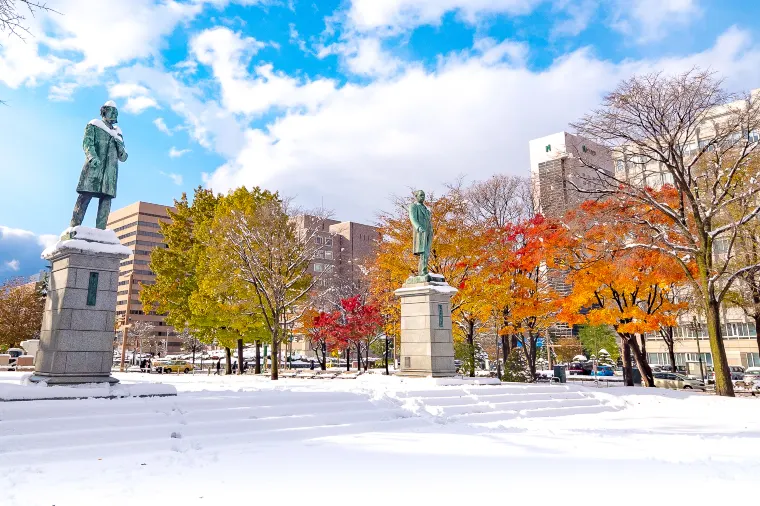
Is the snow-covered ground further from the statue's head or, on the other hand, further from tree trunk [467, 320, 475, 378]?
tree trunk [467, 320, 475, 378]

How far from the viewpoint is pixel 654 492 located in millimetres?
5445

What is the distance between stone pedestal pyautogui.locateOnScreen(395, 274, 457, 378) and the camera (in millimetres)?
16062

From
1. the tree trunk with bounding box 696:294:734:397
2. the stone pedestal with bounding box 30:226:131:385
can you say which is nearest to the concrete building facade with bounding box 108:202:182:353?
the stone pedestal with bounding box 30:226:131:385

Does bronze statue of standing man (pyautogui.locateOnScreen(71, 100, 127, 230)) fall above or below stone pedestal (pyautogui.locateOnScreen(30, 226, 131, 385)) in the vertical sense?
above

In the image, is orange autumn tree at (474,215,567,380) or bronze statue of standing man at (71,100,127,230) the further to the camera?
orange autumn tree at (474,215,567,380)

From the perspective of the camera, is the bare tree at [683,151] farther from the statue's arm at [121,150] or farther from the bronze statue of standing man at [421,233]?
the statue's arm at [121,150]

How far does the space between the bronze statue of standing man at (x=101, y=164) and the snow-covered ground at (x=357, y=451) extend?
5.17 m

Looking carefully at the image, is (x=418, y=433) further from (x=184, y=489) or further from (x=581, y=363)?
(x=581, y=363)

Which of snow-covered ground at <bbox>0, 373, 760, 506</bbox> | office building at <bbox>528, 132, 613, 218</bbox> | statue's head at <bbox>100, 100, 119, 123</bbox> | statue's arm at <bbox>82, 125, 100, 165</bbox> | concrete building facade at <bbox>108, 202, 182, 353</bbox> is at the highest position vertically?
concrete building facade at <bbox>108, 202, 182, 353</bbox>

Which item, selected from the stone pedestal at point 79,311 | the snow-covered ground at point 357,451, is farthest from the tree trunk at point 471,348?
the stone pedestal at point 79,311

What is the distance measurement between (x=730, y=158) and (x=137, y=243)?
11993 cm

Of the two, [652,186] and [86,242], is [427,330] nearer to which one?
[86,242]

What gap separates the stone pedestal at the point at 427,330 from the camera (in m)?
16.1

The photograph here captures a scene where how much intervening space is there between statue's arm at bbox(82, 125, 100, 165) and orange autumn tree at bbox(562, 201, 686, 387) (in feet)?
56.6
